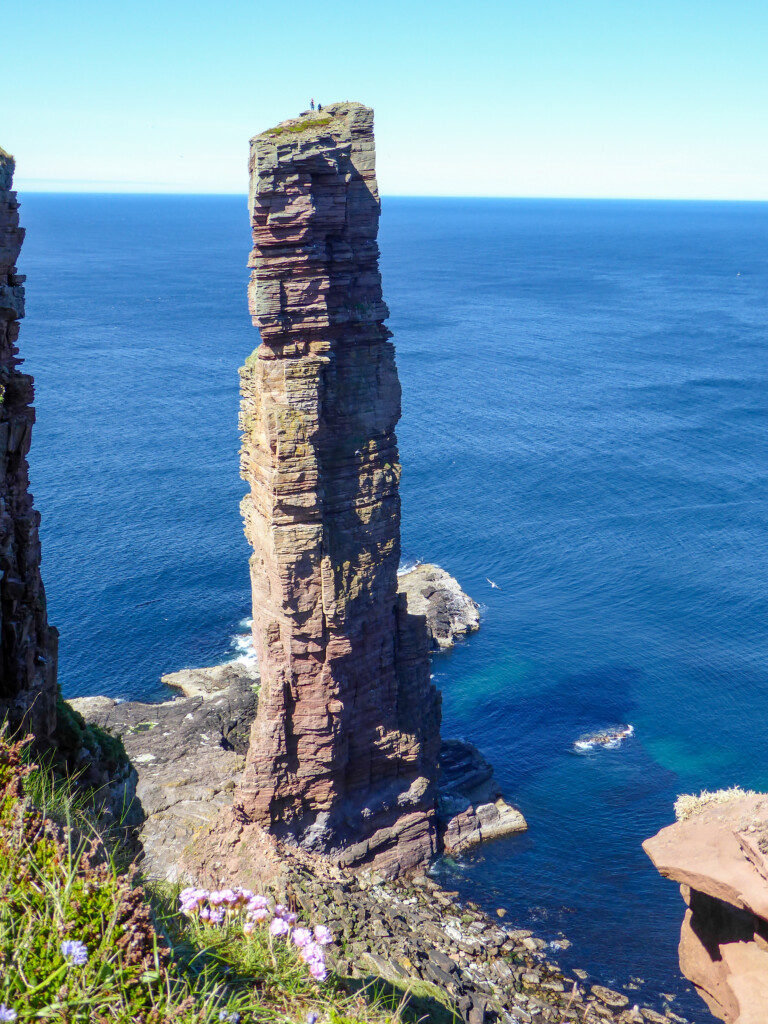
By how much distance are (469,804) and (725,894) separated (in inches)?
1289

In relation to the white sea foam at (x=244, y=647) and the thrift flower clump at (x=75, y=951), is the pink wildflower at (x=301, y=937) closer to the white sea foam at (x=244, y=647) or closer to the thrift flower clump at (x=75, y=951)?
the thrift flower clump at (x=75, y=951)

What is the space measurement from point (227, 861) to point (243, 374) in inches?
Answer: 990

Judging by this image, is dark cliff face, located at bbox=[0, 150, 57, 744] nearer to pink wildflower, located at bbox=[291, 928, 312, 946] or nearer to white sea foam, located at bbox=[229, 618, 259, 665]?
pink wildflower, located at bbox=[291, 928, 312, 946]

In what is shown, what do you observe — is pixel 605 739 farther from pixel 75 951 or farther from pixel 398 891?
pixel 75 951

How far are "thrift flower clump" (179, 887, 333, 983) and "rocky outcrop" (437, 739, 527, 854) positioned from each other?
143ft

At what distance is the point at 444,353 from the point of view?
196 m

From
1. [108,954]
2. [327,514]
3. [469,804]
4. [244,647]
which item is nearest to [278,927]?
[108,954]

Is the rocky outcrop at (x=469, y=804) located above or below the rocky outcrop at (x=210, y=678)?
above

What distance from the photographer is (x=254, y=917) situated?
645 inches

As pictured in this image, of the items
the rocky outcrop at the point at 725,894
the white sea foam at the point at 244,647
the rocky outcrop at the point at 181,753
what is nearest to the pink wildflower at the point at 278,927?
the rocky outcrop at the point at 725,894

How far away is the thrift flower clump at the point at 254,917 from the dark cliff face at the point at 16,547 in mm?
6604

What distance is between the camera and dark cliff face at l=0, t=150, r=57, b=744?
69.5 feet

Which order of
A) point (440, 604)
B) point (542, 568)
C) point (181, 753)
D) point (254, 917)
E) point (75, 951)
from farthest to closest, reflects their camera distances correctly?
1. point (542, 568)
2. point (440, 604)
3. point (181, 753)
4. point (254, 917)
5. point (75, 951)

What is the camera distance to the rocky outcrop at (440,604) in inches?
3590
